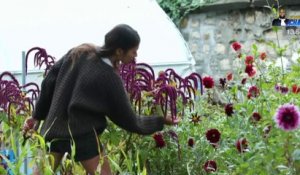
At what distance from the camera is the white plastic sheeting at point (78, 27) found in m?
5.20

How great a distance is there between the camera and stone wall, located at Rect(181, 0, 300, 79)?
7.46m

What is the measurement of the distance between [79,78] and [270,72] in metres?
1.11

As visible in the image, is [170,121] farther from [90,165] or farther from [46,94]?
[46,94]

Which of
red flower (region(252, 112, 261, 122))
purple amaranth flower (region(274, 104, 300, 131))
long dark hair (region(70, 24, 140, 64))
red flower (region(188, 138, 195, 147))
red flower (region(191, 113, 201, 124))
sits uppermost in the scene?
long dark hair (region(70, 24, 140, 64))

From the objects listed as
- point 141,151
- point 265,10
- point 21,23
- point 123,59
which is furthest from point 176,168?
point 265,10

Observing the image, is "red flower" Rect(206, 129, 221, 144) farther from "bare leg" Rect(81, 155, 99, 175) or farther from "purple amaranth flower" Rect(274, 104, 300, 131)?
"purple amaranth flower" Rect(274, 104, 300, 131)

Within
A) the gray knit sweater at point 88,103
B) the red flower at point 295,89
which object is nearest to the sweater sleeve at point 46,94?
the gray knit sweater at point 88,103

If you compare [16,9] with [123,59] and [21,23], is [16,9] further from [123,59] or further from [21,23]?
[123,59]

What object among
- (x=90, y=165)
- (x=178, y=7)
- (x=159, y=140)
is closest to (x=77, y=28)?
(x=159, y=140)

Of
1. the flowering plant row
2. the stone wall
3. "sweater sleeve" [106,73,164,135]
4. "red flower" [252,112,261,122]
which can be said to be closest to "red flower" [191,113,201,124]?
the flowering plant row

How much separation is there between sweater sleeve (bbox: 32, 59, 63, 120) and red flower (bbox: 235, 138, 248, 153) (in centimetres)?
100

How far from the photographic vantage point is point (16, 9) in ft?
17.6

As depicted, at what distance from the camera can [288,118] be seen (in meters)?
2.34

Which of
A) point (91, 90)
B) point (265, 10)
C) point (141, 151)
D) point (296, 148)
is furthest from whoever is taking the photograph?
point (265, 10)
